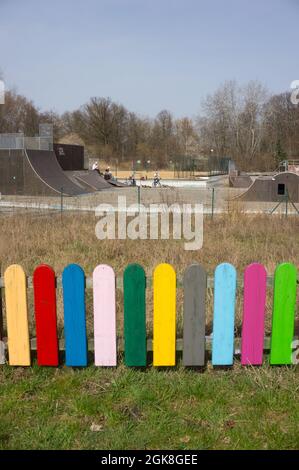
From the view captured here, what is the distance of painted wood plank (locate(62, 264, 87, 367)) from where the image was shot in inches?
117

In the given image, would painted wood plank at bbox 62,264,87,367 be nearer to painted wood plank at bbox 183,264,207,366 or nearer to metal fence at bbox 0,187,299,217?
painted wood plank at bbox 183,264,207,366

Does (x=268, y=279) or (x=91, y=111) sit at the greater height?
(x=91, y=111)

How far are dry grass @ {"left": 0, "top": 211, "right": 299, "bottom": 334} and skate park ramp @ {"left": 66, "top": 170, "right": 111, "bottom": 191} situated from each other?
21185 millimetres

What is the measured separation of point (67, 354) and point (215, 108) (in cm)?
6139

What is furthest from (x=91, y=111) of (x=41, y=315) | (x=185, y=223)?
(x=41, y=315)

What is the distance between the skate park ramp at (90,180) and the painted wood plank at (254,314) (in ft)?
89.2

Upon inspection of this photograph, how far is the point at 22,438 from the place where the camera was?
2387 mm

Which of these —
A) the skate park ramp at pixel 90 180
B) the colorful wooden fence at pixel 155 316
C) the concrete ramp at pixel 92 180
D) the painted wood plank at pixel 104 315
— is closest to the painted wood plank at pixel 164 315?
the colorful wooden fence at pixel 155 316

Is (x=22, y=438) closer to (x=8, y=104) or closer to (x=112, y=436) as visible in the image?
(x=112, y=436)

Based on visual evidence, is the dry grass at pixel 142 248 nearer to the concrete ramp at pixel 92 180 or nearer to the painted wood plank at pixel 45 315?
the painted wood plank at pixel 45 315

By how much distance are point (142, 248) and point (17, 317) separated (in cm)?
402

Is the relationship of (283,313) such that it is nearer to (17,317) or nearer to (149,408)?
(149,408)
